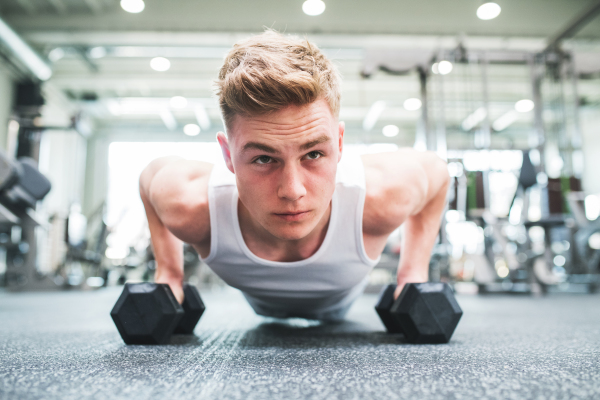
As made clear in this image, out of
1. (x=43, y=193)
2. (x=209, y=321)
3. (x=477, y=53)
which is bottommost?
(x=209, y=321)

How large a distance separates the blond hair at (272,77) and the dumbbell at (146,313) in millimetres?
430

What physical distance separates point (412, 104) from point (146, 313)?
7.56 m

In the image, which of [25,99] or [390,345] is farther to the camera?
[25,99]

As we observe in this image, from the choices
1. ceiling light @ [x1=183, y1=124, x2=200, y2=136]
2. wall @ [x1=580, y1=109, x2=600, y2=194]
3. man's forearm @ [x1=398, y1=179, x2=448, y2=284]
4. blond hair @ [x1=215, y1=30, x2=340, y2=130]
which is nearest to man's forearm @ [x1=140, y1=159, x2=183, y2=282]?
blond hair @ [x1=215, y1=30, x2=340, y2=130]

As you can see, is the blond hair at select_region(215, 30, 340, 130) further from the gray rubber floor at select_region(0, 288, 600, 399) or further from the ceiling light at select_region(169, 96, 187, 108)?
the ceiling light at select_region(169, 96, 187, 108)

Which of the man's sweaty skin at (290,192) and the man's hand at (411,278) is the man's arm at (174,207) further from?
the man's hand at (411,278)

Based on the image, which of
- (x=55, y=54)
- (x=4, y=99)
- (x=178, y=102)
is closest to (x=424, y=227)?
(x=55, y=54)

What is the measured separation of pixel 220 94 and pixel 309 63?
0.62ft

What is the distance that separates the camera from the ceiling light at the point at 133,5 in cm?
438

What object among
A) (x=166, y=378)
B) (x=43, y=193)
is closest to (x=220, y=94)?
(x=166, y=378)

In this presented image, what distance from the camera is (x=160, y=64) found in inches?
242

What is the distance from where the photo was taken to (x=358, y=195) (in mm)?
1001

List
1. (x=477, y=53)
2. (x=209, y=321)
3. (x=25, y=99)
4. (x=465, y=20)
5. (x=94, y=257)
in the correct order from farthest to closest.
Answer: (x=25, y=99) → (x=465, y=20) → (x=94, y=257) → (x=477, y=53) → (x=209, y=321)

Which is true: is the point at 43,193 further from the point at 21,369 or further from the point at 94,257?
the point at 21,369
